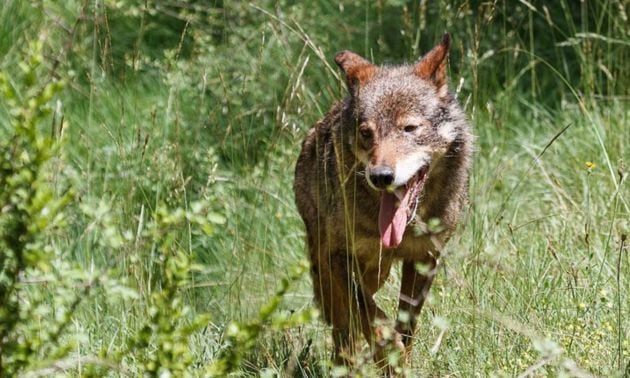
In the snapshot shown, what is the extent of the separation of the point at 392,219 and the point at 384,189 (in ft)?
0.60

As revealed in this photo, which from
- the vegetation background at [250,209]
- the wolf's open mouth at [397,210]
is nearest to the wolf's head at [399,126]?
the wolf's open mouth at [397,210]

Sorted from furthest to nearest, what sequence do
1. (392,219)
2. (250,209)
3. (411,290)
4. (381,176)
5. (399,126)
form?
1. (250,209)
2. (411,290)
3. (399,126)
4. (392,219)
5. (381,176)

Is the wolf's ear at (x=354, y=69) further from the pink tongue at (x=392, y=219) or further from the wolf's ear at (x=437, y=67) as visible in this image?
the pink tongue at (x=392, y=219)

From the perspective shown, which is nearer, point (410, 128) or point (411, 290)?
point (410, 128)

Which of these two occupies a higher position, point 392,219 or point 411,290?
point 392,219

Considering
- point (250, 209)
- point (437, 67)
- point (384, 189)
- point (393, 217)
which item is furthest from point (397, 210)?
point (250, 209)

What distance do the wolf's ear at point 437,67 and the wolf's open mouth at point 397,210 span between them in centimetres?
63

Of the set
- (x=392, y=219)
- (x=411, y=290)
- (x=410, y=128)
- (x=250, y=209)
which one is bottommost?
(x=411, y=290)

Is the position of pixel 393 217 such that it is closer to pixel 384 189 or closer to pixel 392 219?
pixel 392 219

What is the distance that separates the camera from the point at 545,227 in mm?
6441

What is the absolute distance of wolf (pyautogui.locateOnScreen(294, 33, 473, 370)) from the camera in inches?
210

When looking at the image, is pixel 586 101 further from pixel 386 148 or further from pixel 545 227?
pixel 386 148

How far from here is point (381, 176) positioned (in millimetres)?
5117

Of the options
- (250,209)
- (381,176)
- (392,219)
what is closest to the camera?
(381,176)
